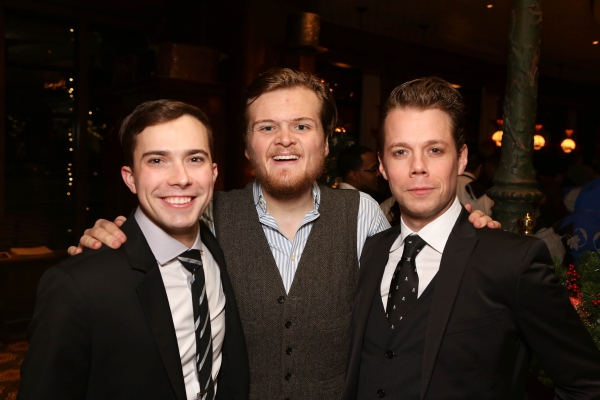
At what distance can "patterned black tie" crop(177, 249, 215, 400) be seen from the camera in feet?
4.69

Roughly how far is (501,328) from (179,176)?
937 millimetres

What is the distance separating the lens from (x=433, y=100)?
150 cm

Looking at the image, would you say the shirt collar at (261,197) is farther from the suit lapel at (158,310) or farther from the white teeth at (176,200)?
the suit lapel at (158,310)

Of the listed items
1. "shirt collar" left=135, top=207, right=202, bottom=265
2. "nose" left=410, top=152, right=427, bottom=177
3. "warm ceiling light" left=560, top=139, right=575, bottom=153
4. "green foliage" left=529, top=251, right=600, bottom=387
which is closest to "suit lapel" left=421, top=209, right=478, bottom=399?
"nose" left=410, top=152, right=427, bottom=177

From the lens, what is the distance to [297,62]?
5.83 m

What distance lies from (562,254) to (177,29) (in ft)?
17.6

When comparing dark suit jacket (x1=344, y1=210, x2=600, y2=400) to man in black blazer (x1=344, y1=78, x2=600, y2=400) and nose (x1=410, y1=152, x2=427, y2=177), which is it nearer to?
man in black blazer (x1=344, y1=78, x2=600, y2=400)

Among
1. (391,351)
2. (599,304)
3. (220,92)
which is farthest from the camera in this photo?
(220,92)

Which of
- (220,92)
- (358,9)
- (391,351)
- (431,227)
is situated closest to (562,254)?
(431,227)

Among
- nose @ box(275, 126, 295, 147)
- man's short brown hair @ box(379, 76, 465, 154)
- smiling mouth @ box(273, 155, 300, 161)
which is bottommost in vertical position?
smiling mouth @ box(273, 155, 300, 161)

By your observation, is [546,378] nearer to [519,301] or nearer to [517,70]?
[519,301]

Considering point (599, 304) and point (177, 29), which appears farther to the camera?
point (177, 29)

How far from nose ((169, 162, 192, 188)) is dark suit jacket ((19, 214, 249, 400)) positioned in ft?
0.55

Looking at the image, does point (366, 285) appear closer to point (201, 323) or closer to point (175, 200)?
point (201, 323)
